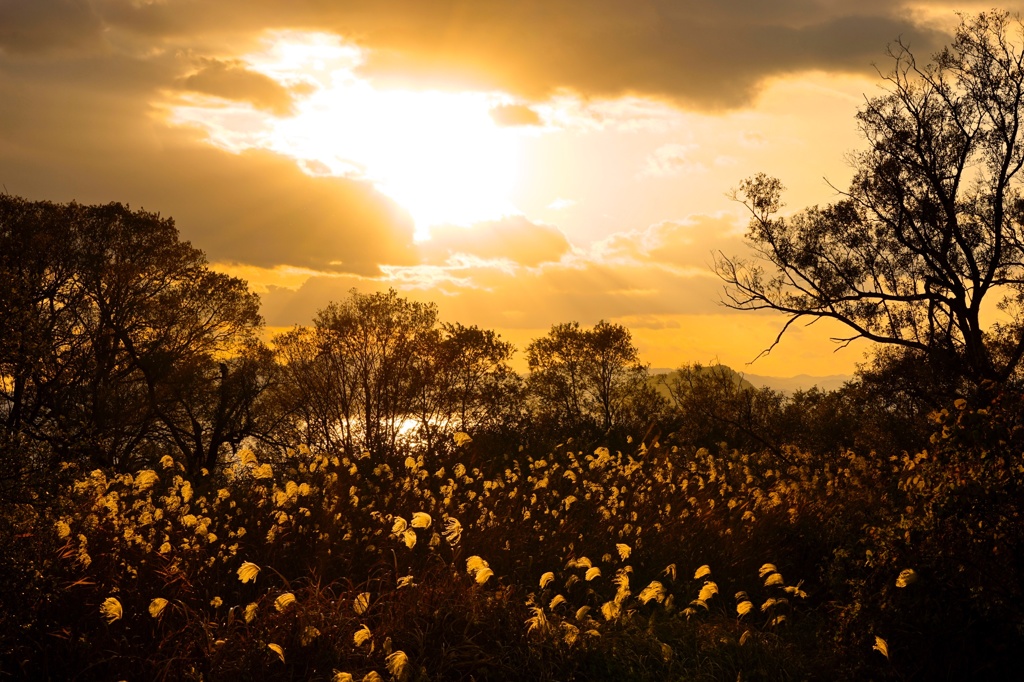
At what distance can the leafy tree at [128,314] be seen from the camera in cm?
2392

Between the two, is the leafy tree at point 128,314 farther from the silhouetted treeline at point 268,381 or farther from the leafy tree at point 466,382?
the leafy tree at point 466,382

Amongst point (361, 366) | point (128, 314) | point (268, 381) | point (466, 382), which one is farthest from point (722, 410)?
point (128, 314)

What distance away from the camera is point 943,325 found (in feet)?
66.0

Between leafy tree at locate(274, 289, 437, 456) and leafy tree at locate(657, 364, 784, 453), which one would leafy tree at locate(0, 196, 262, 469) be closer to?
leafy tree at locate(274, 289, 437, 456)

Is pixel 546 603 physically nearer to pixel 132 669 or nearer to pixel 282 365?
pixel 132 669

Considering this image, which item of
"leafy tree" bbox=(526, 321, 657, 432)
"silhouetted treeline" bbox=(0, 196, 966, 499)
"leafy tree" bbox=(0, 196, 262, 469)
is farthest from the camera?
"leafy tree" bbox=(526, 321, 657, 432)

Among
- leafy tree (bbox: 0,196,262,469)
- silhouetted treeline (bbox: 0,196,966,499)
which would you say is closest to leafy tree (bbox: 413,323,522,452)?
silhouetted treeline (bbox: 0,196,966,499)

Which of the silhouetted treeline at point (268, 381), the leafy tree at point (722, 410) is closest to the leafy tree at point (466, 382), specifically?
the silhouetted treeline at point (268, 381)

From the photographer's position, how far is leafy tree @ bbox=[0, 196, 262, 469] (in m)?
23.9

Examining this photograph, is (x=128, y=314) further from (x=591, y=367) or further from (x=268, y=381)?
(x=591, y=367)

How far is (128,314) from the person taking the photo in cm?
2545

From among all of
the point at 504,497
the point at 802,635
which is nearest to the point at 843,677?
the point at 802,635

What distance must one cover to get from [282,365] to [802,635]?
881 inches

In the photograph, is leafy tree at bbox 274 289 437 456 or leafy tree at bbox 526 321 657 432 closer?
leafy tree at bbox 274 289 437 456
